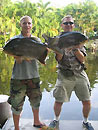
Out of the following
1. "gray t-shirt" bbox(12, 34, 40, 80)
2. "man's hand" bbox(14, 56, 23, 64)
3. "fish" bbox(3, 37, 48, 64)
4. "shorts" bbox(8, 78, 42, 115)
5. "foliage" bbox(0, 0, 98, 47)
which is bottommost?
"shorts" bbox(8, 78, 42, 115)

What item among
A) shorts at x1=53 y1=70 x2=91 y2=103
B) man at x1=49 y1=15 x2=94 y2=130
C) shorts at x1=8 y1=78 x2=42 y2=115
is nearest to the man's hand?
shorts at x1=8 y1=78 x2=42 y2=115

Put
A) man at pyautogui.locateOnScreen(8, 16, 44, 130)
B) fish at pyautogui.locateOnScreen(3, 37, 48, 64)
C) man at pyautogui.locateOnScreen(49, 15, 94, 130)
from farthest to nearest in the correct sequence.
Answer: man at pyautogui.locateOnScreen(49, 15, 94, 130) → man at pyautogui.locateOnScreen(8, 16, 44, 130) → fish at pyautogui.locateOnScreen(3, 37, 48, 64)

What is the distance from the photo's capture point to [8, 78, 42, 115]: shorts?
115 inches

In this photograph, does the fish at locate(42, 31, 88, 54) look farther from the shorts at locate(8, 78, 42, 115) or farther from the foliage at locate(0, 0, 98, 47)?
the foliage at locate(0, 0, 98, 47)

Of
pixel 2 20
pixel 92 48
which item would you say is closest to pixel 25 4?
pixel 2 20

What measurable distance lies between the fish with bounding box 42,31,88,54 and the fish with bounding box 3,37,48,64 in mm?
102

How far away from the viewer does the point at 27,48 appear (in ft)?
8.95

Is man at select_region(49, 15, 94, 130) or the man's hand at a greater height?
the man's hand

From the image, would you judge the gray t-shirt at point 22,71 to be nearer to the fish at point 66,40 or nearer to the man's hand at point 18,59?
the man's hand at point 18,59

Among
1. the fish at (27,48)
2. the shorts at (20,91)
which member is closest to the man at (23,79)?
the shorts at (20,91)

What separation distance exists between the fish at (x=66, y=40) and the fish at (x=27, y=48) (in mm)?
102

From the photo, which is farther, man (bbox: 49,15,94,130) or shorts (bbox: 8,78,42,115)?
man (bbox: 49,15,94,130)

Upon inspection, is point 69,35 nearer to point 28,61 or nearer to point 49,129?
point 28,61

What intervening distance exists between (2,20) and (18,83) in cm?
2401
